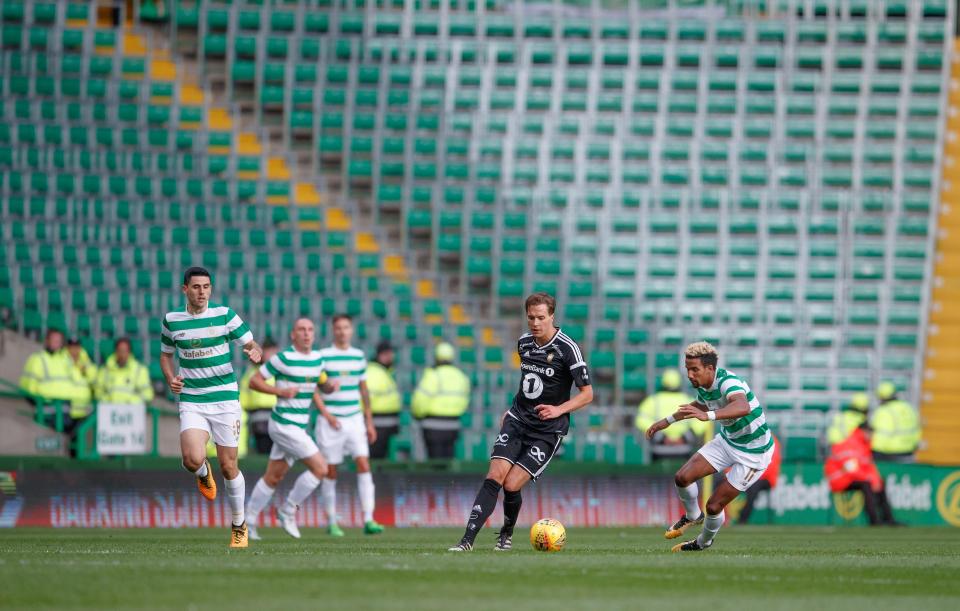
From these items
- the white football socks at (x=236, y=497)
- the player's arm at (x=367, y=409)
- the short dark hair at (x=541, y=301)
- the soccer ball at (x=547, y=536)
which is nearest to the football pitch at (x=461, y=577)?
the soccer ball at (x=547, y=536)

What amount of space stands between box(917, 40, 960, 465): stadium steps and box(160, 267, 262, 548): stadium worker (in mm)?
18291

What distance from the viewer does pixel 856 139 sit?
3098 cm

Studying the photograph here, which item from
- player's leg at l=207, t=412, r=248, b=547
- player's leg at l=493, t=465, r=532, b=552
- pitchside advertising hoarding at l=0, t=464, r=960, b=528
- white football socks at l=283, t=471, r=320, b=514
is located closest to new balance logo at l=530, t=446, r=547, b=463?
player's leg at l=493, t=465, r=532, b=552

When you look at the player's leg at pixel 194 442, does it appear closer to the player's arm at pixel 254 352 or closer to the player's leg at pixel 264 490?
the player's arm at pixel 254 352

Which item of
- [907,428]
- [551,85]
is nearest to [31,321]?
[551,85]

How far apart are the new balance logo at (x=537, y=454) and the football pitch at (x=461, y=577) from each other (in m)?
0.74

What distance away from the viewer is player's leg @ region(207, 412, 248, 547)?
12.3 metres

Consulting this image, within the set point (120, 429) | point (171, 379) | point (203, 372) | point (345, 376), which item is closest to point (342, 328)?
point (345, 376)

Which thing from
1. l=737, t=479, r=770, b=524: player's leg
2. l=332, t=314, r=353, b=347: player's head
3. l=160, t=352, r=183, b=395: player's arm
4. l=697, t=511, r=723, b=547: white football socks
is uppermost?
l=332, t=314, r=353, b=347: player's head

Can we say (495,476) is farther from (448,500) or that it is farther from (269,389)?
(448,500)

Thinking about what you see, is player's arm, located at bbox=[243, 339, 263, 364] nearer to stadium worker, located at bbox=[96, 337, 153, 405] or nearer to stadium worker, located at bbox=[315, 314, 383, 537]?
stadium worker, located at bbox=[315, 314, 383, 537]

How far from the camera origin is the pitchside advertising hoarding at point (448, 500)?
19516 millimetres

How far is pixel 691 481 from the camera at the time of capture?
1237 centimetres

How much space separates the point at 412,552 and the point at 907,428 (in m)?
13.9
